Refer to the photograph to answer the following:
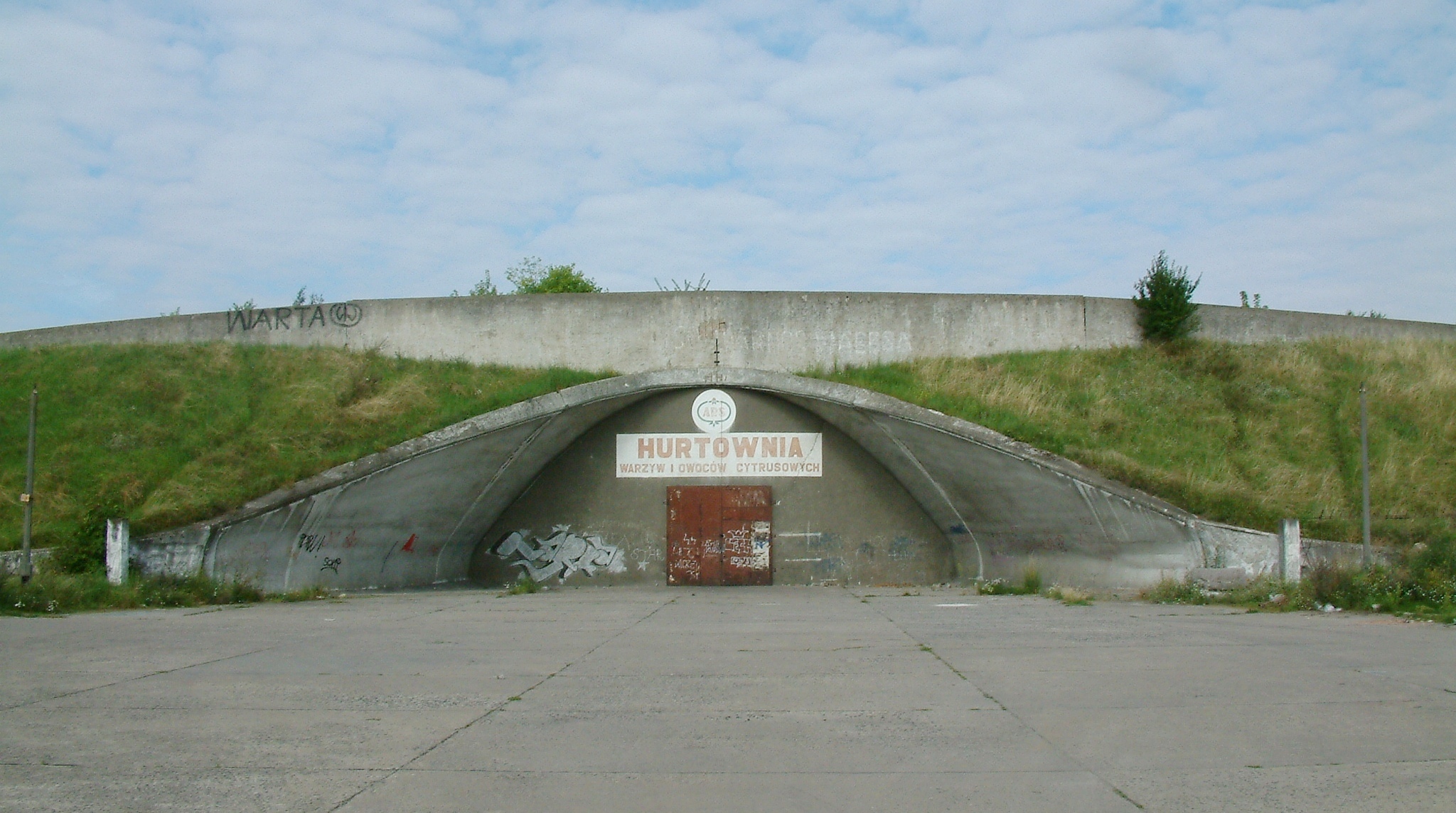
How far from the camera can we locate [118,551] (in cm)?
1538

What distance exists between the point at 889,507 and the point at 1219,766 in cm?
1567

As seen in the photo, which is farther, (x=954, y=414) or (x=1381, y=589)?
(x=954, y=414)

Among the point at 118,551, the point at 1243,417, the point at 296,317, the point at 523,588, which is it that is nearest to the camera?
the point at 118,551

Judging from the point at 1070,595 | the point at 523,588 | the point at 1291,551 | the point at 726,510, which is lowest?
the point at 523,588

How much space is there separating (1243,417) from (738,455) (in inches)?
383

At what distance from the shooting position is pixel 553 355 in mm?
21250

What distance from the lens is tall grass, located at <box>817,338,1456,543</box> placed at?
16.7 meters

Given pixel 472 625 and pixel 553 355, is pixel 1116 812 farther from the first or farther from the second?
pixel 553 355

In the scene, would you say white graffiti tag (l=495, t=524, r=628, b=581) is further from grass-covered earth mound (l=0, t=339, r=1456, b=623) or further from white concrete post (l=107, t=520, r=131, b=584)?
white concrete post (l=107, t=520, r=131, b=584)

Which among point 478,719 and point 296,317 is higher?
point 296,317

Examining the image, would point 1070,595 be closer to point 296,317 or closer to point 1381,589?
point 1381,589

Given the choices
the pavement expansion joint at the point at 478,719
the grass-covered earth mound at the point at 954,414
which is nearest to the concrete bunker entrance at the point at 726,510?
the grass-covered earth mound at the point at 954,414

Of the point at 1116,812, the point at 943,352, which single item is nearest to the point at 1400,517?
the point at 943,352

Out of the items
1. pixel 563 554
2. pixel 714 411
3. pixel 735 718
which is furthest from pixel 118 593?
pixel 735 718
